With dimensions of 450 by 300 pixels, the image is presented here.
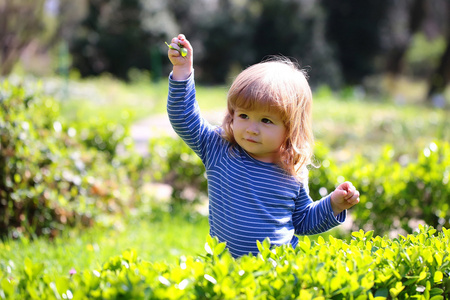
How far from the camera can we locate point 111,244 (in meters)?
3.36

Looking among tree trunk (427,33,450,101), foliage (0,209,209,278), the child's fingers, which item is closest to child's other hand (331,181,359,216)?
the child's fingers

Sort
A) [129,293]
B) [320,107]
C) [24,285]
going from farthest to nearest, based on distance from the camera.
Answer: [320,107] < [24,285] < [129,293]

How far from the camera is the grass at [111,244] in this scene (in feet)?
9.52

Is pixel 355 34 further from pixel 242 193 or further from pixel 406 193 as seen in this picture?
pixel 242 193

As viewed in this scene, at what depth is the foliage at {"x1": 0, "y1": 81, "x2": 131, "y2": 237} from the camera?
319 cm

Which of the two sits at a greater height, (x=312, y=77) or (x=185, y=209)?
(x=185, y=209)

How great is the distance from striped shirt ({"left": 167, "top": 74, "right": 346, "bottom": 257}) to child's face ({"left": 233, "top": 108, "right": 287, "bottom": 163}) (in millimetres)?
89

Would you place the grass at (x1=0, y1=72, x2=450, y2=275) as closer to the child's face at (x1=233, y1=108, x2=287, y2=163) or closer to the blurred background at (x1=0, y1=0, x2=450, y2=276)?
the blurred background at (x1=0, y1=0, x2=450, y2=276)

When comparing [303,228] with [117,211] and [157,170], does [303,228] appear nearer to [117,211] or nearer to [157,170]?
[117,211]

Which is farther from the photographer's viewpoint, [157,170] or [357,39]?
[357,39]

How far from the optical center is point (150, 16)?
737 inches

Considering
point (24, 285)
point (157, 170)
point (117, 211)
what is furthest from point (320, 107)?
point (24, 285)

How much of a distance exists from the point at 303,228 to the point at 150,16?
17.8 meters

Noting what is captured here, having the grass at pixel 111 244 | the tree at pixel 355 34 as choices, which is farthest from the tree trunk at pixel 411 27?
the grass at pixel 111 244
